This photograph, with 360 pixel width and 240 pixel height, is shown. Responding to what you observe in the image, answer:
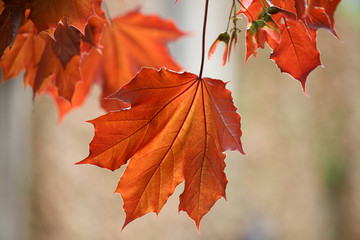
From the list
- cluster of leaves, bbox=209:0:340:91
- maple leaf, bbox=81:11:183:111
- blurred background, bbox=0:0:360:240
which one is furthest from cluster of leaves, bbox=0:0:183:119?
blurred background, bbox=0:0:360:240

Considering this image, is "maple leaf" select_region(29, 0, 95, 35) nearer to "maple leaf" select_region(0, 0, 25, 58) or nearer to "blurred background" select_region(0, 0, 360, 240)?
"maple leaf" select_region(0, 0, 25, 58)

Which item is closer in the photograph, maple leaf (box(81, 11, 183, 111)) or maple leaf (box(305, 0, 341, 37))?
maple leaf (box(305, 0, 341, 37))

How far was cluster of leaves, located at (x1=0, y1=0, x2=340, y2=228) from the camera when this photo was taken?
1.25 feet

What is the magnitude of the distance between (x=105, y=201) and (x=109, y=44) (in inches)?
64.0

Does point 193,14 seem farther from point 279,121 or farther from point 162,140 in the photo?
point 162,140

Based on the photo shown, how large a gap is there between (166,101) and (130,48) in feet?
1.43

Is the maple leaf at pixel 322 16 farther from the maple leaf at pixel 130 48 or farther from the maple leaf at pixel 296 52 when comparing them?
the maple leaf at pixel 130 48

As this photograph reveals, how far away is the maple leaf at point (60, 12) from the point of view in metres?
0.38

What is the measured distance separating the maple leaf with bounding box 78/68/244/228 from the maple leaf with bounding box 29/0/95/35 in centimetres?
8

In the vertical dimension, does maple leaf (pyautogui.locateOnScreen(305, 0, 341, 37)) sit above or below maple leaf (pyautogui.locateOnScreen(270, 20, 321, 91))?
above

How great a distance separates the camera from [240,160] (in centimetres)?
279

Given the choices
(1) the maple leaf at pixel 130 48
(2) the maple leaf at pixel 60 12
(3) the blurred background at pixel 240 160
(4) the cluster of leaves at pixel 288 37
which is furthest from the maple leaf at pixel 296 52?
(3) the blurred background at pixel 240 160

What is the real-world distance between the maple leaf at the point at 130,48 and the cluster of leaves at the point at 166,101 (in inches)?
12.1

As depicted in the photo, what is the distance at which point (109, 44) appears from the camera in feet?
2.85
